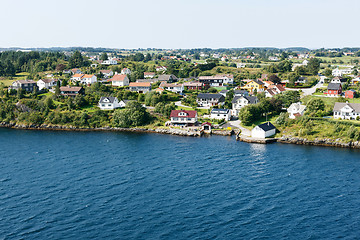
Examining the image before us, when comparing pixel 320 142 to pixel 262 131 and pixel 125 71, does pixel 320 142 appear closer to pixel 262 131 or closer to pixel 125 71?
pixel 262 131

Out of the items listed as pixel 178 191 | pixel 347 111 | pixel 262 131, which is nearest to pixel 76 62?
pixel 262 131

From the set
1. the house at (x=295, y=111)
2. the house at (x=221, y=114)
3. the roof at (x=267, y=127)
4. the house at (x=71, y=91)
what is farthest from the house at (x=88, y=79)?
the house at (x=295, y=111)

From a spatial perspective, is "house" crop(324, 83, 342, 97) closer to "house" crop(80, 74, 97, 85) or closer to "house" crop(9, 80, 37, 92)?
"house" crop(80, 74, 97, 85)

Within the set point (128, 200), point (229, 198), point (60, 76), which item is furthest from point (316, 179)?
point (60, 76)

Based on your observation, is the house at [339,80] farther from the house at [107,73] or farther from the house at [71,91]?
the house at [107,73]

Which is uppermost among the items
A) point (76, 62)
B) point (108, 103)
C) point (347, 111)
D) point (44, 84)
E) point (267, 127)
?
point (76, 62)

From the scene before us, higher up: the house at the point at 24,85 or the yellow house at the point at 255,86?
the yellow house at the point at 255,86
